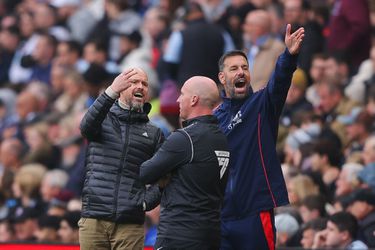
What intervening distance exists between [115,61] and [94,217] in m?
9.00

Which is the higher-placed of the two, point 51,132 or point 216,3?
point 216,3

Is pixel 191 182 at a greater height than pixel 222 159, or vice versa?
pixel 222 159

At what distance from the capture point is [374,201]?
12.2 metres

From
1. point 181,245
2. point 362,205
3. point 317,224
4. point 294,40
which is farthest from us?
point 362,205

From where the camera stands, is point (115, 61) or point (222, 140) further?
point (115, 61)

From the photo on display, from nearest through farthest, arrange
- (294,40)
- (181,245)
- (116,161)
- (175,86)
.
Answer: (181,245), (294,40), (116,161), (175,86)

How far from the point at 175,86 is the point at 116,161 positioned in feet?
19.1

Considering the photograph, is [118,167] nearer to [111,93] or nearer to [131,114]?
[131,114]

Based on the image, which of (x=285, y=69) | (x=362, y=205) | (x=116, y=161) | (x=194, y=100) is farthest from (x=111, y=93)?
(x=362, y=205)

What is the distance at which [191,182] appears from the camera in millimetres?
8867

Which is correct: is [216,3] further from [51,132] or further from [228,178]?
[228,178]

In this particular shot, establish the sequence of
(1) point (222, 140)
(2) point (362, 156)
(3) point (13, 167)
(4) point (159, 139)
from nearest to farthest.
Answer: (1) point (222, 140) → (4) point (159, 139) → (2) point (362, 156) → (3) point (13, 167)

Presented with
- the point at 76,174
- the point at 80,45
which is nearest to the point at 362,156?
the point at 76,174

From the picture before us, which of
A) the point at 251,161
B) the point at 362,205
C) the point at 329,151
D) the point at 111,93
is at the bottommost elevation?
the point at 251,161
